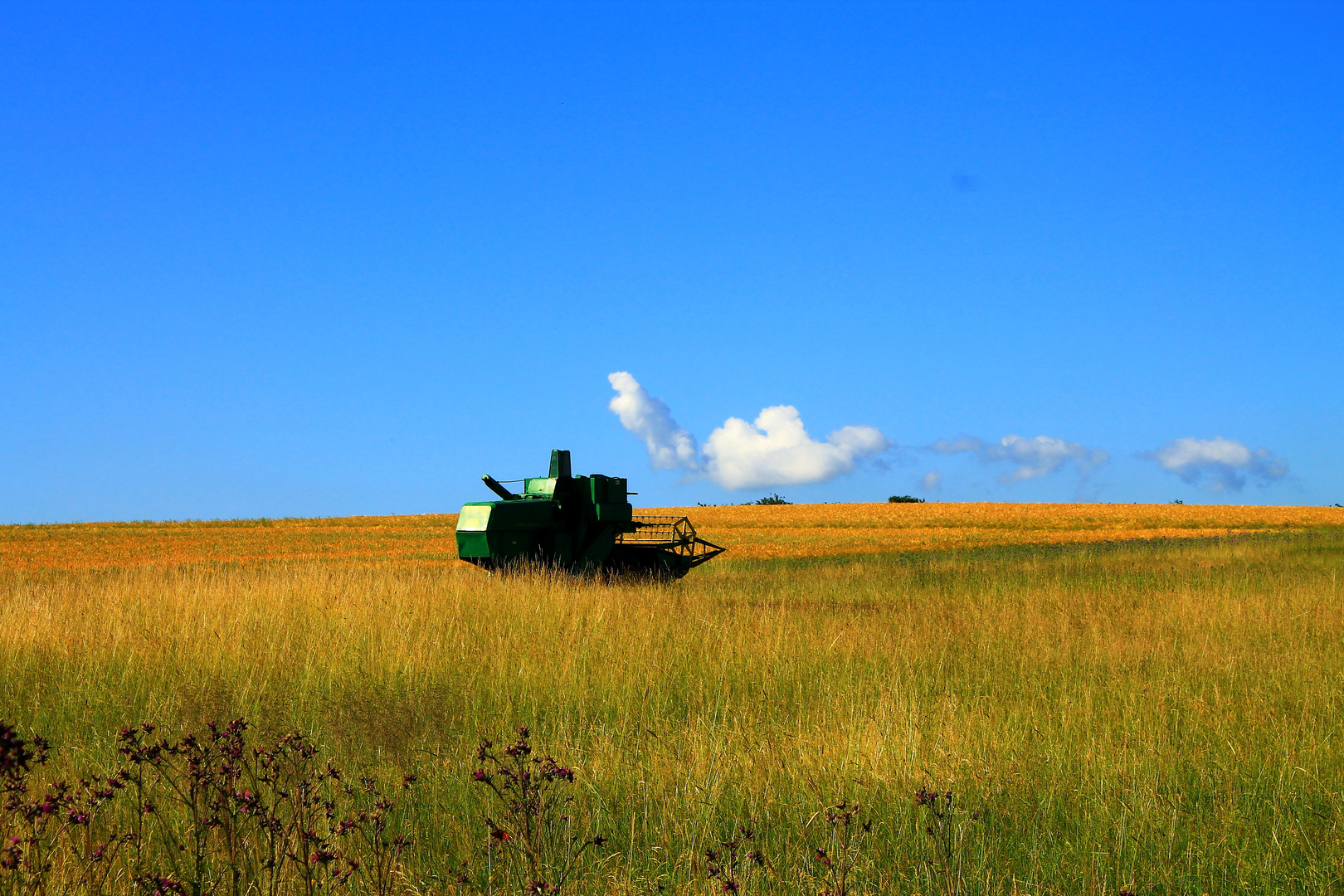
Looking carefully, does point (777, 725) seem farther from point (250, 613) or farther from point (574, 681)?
point (250, 613)

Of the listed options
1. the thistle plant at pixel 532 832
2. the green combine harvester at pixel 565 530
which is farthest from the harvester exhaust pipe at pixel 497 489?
the thistle plant at pixel 532 832

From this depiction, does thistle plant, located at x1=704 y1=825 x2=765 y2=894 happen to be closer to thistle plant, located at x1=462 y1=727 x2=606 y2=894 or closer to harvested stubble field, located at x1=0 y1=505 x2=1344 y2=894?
harvested stubble field, located at x1=0 y1=505 x2=1344 y2=894

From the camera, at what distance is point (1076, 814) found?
15.8ft

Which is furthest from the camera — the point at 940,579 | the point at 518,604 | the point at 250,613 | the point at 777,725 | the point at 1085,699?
the point at 940,579

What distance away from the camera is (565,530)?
1662 centimetres

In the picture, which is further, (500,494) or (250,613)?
(500,494)

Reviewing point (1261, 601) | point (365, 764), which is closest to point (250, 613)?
point (365, 764)

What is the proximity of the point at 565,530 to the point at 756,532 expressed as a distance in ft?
93.0

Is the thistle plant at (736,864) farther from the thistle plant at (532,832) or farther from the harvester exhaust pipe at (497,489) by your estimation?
the harvester exhaust pipe at (497,489)

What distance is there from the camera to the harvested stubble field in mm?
4031

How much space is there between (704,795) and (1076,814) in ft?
6.46

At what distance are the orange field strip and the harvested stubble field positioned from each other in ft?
58.7

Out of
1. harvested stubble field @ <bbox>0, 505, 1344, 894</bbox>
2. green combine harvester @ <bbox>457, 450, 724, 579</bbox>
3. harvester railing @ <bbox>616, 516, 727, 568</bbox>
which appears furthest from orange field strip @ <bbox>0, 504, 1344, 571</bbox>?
harvested stubble field @ <bbox>0, 505, 1344, 894</bbox>

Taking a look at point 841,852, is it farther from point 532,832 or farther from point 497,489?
point 497,489
